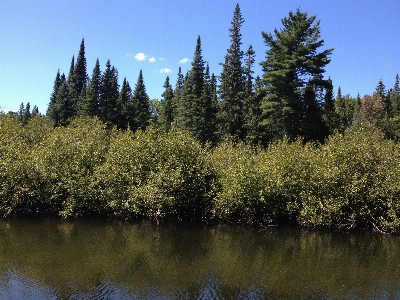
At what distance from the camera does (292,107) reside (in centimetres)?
4159

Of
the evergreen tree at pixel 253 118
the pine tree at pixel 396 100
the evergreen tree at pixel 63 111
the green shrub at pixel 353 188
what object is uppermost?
the pine tree at pixel 396 100

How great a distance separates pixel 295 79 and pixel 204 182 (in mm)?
23068

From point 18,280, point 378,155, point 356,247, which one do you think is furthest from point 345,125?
point 18,280

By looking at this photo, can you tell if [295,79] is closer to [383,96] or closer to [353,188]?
[353,188]

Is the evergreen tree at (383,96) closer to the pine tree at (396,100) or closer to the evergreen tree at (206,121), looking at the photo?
the pine tree at (396,100)

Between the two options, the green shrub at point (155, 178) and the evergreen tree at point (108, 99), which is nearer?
the green shrub at point (155, 178)

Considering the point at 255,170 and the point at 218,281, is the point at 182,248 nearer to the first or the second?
the point at 218,281

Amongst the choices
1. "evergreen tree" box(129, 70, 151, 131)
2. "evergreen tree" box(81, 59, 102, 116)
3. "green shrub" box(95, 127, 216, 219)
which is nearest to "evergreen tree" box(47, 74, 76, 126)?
"evergreen tree" box(81, 59, 102, 116)

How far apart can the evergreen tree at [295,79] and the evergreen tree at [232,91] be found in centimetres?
660

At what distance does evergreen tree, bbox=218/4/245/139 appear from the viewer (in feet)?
162

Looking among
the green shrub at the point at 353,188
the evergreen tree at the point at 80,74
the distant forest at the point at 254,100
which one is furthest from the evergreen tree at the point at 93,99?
the green shrub at the point at 353,188

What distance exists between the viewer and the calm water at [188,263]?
1229 centimetres

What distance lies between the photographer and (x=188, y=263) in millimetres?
15422

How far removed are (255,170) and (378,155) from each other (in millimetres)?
8967
